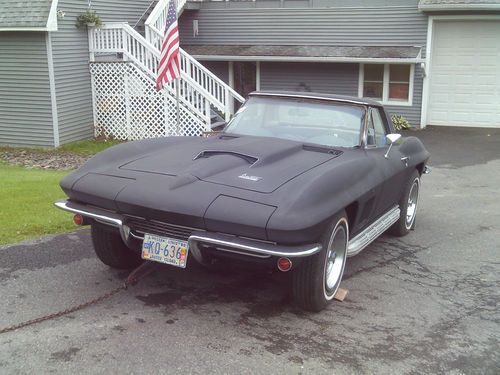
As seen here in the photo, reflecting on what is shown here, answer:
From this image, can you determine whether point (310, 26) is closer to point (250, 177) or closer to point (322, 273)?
point (250, 177)

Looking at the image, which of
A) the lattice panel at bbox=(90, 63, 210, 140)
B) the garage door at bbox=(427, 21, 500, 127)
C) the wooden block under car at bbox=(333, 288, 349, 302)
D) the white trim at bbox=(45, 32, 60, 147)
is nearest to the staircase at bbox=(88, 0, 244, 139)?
the lattice panel at bbox=(90, 63, 210, 140)

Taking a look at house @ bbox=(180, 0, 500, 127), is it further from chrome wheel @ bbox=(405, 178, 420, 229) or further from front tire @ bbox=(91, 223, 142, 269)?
front tire @ bbox=(91, 223, 142, 269)

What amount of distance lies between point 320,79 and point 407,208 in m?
11.3

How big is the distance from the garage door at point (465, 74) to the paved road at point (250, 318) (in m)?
10.9

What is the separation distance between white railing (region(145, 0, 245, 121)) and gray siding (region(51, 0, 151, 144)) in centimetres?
113

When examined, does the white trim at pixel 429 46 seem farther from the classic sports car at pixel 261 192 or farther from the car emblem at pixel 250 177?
the car emblem at pixel 250 177

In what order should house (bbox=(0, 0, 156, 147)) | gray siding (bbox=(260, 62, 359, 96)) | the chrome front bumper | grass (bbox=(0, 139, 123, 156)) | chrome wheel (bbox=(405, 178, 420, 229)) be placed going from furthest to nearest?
gray siding (bbox=(260, 62, 359, 96)) < grass (bbox=(0, 139, 123, 156)) < house (bbox=(0, 0, 156, 147)) < chrome wheel (bbox=(405, 178, 420, 229)) < the chrome front bumper

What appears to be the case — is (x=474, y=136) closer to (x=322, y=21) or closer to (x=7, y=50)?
(x=322, y=21)

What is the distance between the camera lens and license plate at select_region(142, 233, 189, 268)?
414 cm

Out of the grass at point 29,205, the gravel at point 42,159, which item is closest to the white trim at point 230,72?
the gravel at point 42,159

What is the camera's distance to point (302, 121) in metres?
5.76

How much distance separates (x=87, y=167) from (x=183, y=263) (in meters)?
1.31

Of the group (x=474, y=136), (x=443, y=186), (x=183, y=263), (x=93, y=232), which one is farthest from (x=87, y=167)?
(x=474, y=136)

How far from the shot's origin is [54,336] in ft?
12.8
